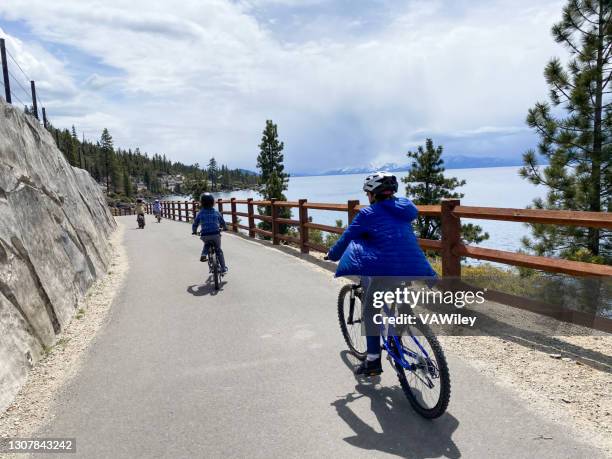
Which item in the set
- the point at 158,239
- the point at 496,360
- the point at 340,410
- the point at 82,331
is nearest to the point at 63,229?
the point at 82,331

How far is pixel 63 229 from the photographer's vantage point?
8.11 m

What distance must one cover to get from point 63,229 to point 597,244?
48.0 feet

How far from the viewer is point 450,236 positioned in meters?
5.99

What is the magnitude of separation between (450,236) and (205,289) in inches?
186

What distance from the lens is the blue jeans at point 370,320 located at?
3.93 metres

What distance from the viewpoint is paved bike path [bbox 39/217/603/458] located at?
323cm

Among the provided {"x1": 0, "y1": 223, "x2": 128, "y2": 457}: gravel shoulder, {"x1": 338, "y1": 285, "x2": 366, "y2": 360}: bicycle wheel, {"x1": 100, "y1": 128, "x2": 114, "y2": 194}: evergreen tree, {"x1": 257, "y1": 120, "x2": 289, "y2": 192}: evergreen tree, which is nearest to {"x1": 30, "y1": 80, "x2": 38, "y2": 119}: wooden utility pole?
{"x1": 0, "y1": 223, "x2": 128, "y2": 457}: gravel shoulder

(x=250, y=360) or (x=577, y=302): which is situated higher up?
(x=577, y=302)

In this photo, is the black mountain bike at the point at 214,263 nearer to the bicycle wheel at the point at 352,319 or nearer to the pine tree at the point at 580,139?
the bicycle wheel at the point at 352,319

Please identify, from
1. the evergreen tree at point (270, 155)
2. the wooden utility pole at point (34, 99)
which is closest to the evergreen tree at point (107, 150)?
the evergreen tree at point (270, 155)

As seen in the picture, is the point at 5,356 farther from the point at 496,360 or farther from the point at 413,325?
the point at 496,360

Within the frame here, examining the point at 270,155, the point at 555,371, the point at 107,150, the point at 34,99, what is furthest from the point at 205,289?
the point at 107,150

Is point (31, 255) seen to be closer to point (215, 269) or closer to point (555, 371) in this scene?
point (215, 269)

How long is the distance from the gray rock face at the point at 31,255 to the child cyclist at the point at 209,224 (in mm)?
2336
